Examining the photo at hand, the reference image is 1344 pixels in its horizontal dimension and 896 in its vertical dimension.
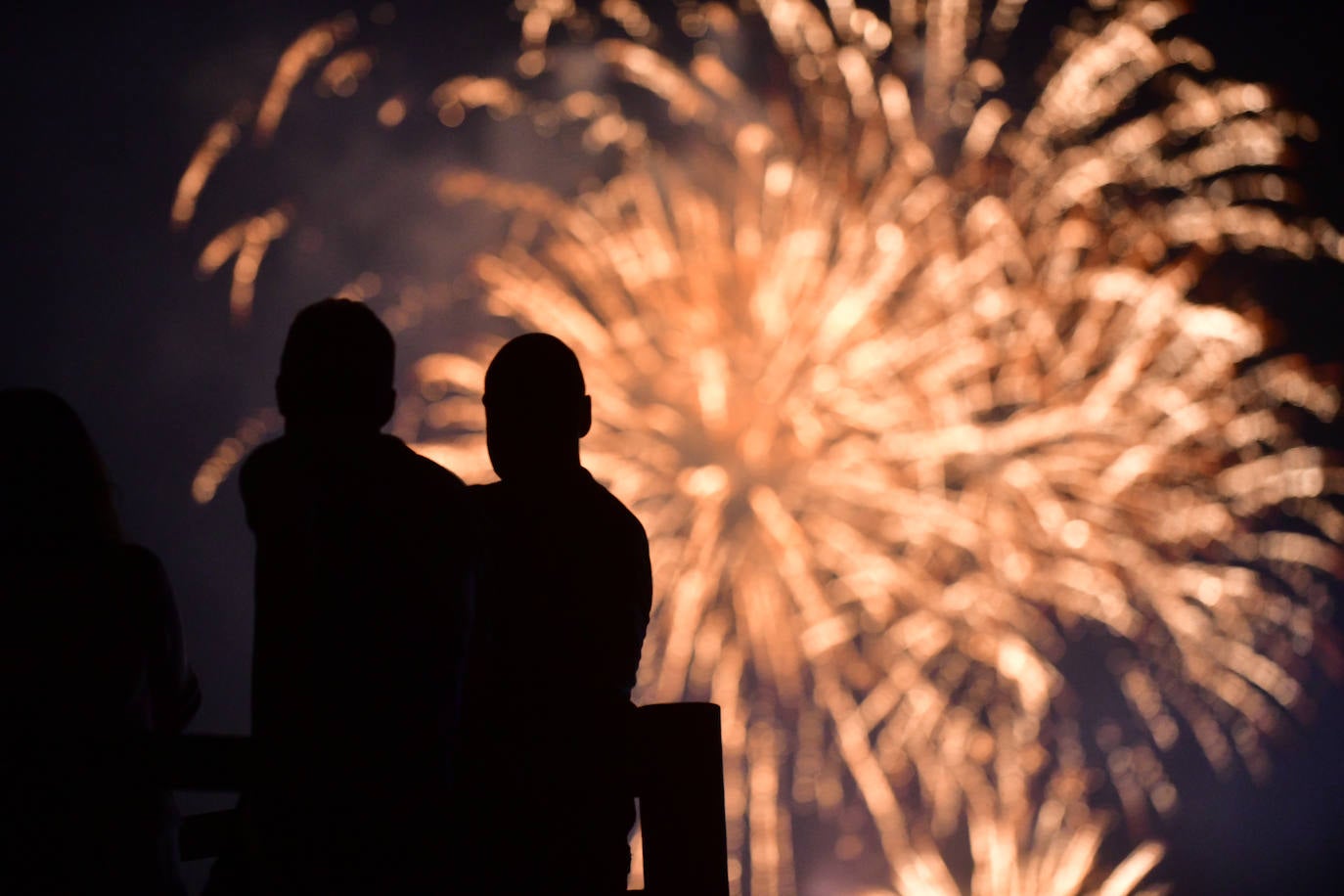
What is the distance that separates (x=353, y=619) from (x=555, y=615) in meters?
0.57

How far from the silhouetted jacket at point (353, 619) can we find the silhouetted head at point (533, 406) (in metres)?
0.38

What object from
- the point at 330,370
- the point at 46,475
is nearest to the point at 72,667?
the point at 46,475

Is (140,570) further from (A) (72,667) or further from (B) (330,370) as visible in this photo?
(B) (330,370)

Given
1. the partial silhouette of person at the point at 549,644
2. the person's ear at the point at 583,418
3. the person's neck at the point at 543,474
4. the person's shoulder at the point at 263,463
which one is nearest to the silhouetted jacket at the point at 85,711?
the person's shoulder at the point at 263,463

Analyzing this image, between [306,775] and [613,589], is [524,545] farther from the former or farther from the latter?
[306,775]

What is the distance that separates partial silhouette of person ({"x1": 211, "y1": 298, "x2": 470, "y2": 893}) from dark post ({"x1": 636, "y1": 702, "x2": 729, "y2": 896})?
468 millimetres

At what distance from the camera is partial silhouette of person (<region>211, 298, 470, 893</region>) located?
246 centimetres

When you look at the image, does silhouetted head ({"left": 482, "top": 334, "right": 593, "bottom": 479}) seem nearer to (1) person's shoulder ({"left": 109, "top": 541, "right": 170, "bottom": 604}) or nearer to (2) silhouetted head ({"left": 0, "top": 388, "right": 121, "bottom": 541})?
(1) person's shoulder ({"left": 109, "top": 541, "right": 170, "bottom": 604})

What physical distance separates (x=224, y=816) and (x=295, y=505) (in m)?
1.14

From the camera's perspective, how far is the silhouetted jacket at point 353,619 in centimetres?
249

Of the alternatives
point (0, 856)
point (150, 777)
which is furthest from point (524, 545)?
point (0, 856)

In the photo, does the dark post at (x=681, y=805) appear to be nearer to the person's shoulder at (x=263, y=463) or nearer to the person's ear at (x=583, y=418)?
the person's ear at (x=583, y=418)

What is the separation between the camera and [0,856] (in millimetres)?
2578

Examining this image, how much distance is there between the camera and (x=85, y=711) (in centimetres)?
273
